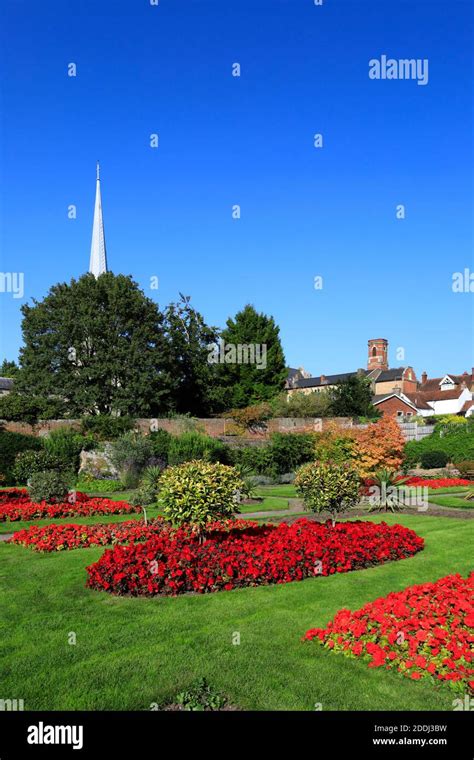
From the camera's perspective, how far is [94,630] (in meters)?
7.41

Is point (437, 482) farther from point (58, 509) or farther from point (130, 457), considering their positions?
point (58, 509)

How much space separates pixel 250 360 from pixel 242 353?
1.55 meters

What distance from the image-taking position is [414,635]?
669 centimetres

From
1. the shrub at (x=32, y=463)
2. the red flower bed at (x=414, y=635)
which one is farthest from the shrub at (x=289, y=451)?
the red flower bed at (x=414, y=635)

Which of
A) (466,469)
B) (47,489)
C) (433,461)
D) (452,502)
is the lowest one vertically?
(452,502)

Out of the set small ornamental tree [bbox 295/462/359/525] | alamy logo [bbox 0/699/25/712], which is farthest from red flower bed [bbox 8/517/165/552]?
alamy logo [bbox 0/699/25/712]

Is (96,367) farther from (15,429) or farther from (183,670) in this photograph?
(183,670)

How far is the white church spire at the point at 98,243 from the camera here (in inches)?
2442

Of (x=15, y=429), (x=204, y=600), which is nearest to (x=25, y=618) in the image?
(x=204, y=600)

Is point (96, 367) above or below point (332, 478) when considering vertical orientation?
above

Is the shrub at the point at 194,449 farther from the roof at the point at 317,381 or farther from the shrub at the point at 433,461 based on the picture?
the roof at the point at 317,381
